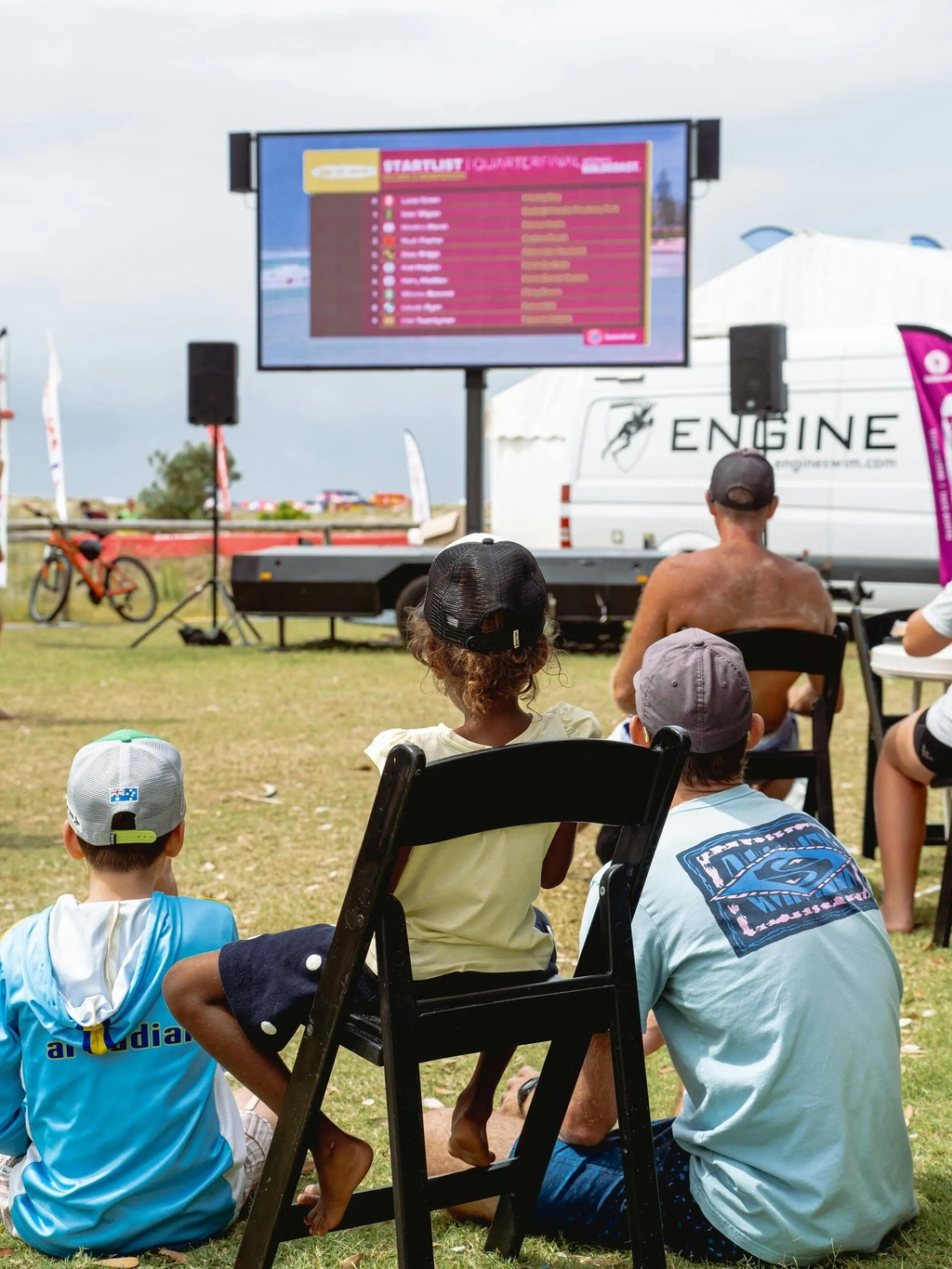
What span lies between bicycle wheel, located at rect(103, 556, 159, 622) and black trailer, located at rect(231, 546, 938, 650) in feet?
9.61

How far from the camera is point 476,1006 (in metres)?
1.70

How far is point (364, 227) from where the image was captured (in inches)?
448

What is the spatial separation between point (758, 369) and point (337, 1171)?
29.5ft

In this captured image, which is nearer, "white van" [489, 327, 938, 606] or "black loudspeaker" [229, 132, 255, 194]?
"white van" [489, 327, 938, 606]

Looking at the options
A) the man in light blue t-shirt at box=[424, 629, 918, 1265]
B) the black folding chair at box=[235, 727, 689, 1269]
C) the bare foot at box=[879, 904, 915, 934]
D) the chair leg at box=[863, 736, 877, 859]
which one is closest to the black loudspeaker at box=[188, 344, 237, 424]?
the chair leg at box=[863, 736, 877, 859]

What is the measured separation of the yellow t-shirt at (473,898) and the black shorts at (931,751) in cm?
212

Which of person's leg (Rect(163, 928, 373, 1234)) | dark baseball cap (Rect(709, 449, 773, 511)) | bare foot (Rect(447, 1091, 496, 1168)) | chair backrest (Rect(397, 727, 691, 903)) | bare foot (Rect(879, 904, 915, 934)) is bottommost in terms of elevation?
bare foot (Rect(879, 904, 915, 934))

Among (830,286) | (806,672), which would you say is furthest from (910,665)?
(830,286)

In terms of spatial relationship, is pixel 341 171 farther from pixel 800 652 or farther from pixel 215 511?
pixel 800 652

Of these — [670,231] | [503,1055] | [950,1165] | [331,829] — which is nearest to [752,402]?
[670,231]

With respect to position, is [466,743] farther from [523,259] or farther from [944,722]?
[523,259]

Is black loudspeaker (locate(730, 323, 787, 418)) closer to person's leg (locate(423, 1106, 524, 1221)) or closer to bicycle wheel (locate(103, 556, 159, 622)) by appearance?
bicycle wheel (locate(103, 556, 159, 622))

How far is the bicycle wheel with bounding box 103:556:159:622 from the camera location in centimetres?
1495

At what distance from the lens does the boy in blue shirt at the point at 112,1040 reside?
2021 millimetres
